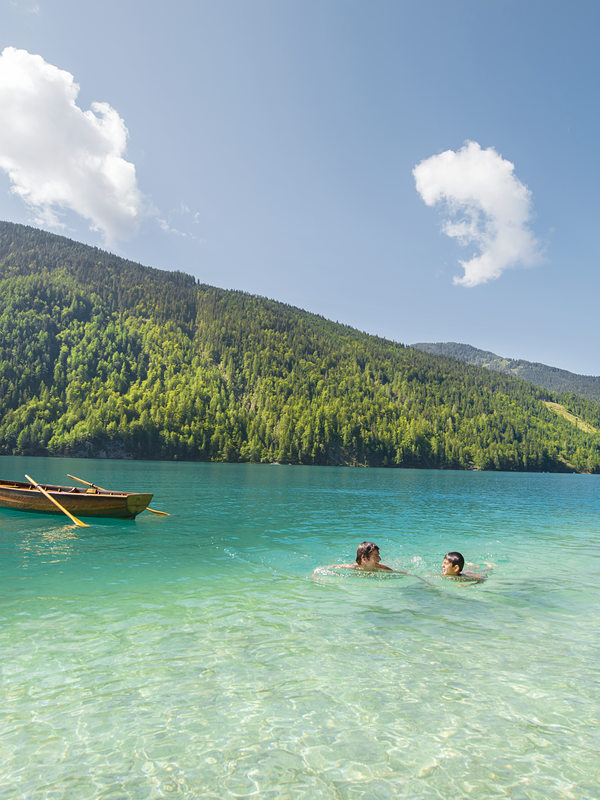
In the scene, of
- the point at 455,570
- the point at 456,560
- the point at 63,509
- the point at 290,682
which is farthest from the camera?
the point at 63,509

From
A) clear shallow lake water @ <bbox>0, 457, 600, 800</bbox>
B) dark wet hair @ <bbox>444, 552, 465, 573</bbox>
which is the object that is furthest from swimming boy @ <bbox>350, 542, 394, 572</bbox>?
dark wet hair @ <bbox>444, 552, 465, 573</bbox>

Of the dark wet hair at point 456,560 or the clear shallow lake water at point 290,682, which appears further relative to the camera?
the dark wet hair at point 456,560

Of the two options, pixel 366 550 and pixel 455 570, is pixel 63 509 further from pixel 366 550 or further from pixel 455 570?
pixel 455 570

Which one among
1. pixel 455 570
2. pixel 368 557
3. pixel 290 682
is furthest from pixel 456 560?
pixel 290 682

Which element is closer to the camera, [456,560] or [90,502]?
[456,560]

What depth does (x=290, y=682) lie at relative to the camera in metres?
8.71

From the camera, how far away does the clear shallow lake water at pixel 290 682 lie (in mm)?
6047

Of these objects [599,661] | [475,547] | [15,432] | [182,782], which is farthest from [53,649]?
[15,432]

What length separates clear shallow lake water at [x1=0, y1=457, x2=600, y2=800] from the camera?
238 inches

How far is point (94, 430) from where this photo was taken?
572 ft

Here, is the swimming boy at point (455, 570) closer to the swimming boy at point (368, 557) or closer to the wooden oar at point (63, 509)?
the swimming boy at point (368, 557)

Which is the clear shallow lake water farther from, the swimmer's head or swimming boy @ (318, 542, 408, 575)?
the swimmer's head

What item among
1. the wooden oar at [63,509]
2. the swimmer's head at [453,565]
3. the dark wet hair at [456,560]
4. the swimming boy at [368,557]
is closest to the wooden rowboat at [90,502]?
the wooden oar at [63,509]

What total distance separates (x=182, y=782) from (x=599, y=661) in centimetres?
946
